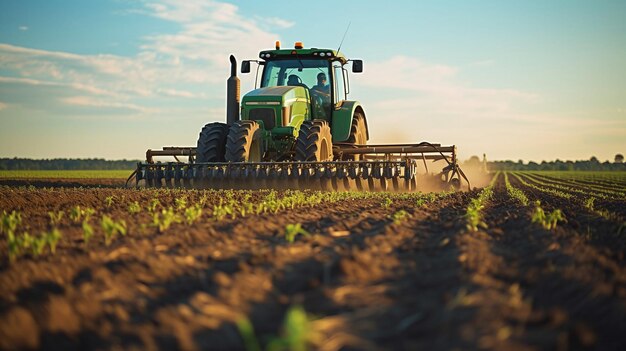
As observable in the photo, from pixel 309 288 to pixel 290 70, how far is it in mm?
11839

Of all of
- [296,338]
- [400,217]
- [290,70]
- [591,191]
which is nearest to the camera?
[296,338]

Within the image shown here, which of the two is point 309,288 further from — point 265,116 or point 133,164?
point 133,164

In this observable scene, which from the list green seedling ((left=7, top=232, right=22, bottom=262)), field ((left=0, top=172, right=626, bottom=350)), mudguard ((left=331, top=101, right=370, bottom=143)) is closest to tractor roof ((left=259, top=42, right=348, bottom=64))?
mudguard ((left=331, top=101, right=370, bottom=143))

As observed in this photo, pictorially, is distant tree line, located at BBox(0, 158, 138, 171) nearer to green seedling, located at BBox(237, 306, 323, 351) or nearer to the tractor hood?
the tractor hood

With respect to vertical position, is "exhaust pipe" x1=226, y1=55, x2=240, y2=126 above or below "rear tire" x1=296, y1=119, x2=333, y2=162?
above

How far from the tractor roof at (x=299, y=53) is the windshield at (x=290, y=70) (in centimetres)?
14

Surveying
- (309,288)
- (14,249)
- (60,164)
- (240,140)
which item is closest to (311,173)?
(240,140)

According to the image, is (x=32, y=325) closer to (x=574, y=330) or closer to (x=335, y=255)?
(x=335, y=255)

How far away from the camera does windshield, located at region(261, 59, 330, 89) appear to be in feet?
49.2

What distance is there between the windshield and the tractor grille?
1141mm

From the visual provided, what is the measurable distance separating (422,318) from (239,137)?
1025cm

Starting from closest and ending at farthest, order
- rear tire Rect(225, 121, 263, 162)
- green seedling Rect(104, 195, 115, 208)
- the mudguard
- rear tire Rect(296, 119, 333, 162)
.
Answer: green seedling Rect(104, 195, 115, 208)
rear tire Rect(225, 121, 263, 162)
rear tire Rect(296, 119, 333, 162)
the mudguard

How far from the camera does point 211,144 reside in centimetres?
1377

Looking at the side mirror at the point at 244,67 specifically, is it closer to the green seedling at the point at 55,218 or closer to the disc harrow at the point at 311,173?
the disc harrow at the point at 311,173
